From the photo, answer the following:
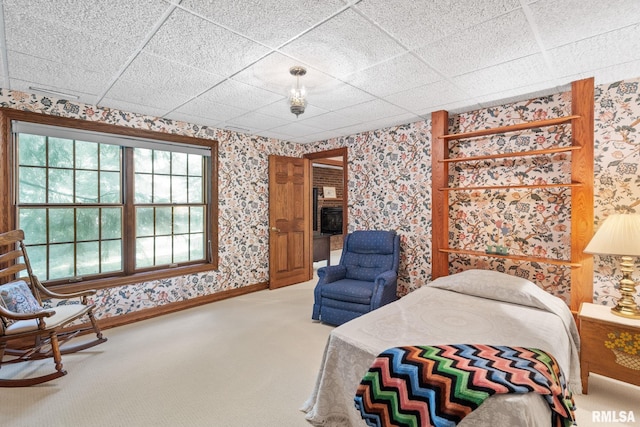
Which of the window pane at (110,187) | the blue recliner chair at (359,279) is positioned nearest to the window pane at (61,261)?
the window pane at (110,187)

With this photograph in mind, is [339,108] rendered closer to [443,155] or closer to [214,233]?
[443,155]

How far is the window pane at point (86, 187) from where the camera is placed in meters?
3.37

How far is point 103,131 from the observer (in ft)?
11.0

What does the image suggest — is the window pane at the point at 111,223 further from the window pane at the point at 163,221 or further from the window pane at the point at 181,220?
the window pane at the point at 181,220

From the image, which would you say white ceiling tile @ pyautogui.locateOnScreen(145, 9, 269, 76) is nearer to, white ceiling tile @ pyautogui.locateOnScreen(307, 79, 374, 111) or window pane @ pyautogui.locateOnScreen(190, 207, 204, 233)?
white ceiling tile @ pyautogui.locateOnScreen(307, 79, 374, 111)

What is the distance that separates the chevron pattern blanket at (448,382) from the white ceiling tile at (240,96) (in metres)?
2.46

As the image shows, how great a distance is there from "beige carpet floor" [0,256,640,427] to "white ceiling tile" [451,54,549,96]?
248 cm

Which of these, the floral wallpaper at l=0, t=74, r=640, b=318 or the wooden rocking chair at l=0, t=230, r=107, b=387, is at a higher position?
the floral wallpaper at l=0, t=74, r=640, b=318

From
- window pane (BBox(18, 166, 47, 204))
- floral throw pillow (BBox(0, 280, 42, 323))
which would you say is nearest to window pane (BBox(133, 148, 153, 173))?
window pane (BBox(18, 166, 47, 204))

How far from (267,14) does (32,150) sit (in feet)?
10.1

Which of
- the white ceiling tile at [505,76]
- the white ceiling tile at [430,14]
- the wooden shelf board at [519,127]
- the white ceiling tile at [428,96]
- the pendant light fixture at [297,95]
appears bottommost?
the wooden shelf board at [519,127]

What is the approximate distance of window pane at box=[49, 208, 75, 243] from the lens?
3201 mm

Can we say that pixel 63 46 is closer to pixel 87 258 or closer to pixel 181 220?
pixel 87 258

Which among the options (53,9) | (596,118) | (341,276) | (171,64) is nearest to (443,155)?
(596,118)
